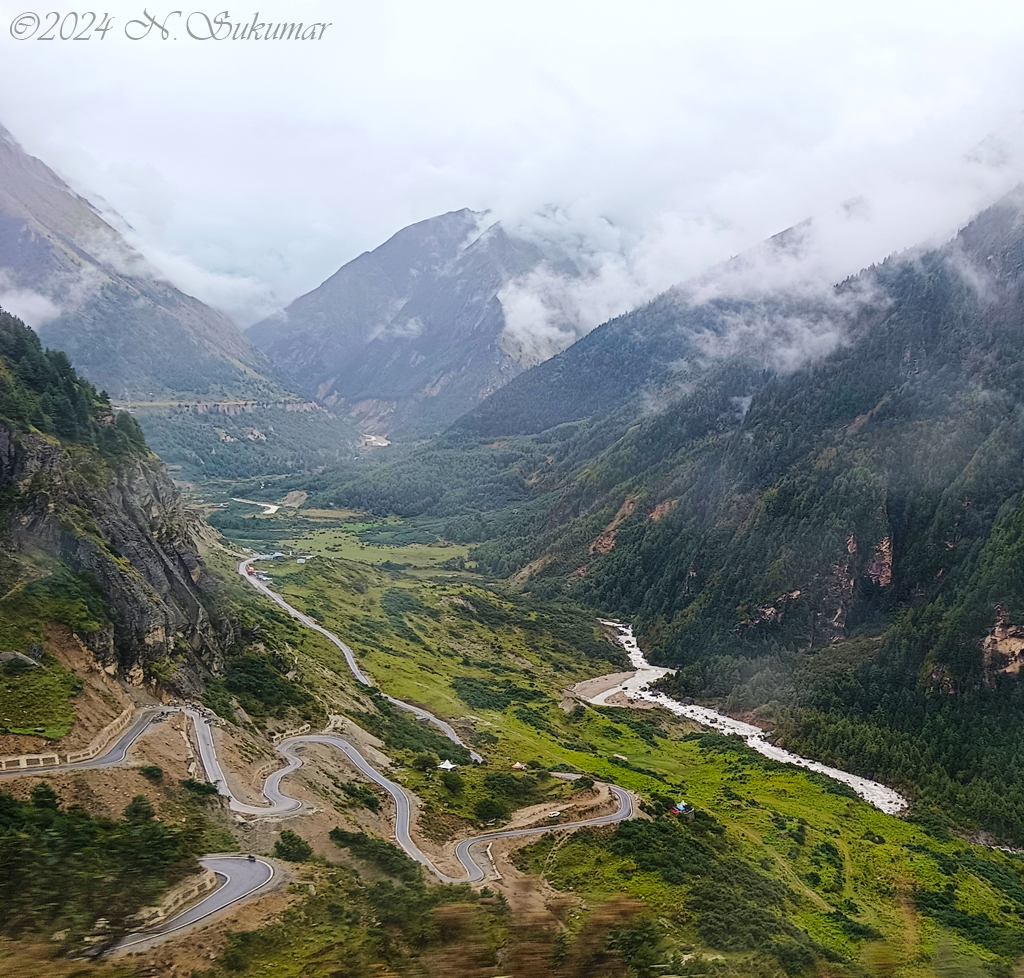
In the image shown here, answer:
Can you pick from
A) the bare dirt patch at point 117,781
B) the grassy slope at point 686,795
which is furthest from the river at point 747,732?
the bare dirt patch at point 117,781

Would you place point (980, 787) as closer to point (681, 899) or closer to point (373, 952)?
point (681, 899)

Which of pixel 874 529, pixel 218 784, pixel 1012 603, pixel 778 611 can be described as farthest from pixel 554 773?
pixel 874 529

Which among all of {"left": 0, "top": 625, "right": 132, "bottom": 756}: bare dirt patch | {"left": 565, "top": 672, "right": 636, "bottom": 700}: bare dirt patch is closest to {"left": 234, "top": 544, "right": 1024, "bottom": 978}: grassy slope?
{"left": 565, "top": 672, "right": 636, "bottom": 700}: bare dirt patch

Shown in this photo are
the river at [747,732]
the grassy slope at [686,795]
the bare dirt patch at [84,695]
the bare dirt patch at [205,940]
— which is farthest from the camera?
the river at [747,732]

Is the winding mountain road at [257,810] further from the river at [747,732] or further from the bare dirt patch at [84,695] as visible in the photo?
the river at [747,732]

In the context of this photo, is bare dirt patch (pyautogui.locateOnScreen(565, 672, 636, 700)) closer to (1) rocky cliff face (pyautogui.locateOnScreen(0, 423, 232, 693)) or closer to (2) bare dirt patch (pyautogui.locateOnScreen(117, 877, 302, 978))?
(1) rocky cliff face (pyautogui.locateOnScreen(0, 423, 232, 693))

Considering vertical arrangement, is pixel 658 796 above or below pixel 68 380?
below

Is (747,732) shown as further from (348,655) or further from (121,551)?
(121,551)

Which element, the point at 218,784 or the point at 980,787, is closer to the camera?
the point at 218,784
